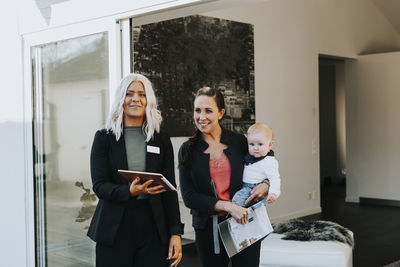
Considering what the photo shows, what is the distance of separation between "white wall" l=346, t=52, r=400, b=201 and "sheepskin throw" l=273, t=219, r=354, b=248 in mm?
5260

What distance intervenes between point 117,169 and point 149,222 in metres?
0.29

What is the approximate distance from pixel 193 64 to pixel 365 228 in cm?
322

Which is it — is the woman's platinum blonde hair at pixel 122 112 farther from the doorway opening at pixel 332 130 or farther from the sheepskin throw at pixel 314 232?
the doorway opening at pixel 332 130

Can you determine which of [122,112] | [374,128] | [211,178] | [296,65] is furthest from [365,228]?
[122,112]

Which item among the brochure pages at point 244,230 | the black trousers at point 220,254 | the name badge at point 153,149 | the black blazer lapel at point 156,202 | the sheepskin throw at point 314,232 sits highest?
the name badge at point 153,149

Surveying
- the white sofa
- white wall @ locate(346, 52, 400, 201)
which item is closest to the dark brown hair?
the white sofa

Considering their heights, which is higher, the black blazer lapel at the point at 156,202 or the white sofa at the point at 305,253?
the black blazer lapel at the point at 156,202

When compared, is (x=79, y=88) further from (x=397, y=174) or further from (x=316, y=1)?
(x=397, y=174)

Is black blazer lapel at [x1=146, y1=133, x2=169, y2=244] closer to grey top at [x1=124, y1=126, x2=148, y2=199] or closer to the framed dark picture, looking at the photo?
grey top at [x1=124, y1=126, x2=148, y2=199]

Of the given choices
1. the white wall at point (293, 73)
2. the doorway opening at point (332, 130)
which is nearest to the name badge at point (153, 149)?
the white wall at point (293, 73)

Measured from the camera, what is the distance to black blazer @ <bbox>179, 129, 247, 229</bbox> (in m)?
2.54

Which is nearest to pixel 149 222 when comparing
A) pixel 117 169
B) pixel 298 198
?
pixel 117 169

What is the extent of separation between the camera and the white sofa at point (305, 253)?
397cm

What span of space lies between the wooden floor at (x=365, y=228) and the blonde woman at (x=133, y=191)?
2.93 m
